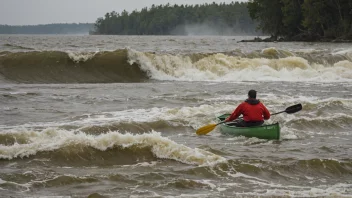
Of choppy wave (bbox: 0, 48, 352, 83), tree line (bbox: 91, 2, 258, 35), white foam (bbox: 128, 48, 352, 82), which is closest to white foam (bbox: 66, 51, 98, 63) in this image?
choppy wave (bbox: 0, 48, 352, 83)

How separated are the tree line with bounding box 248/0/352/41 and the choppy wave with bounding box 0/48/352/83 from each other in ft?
95.6

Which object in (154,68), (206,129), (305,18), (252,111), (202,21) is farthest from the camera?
(202,21)

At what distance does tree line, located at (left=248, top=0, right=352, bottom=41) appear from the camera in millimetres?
61875

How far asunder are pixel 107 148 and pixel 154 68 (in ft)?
64.4

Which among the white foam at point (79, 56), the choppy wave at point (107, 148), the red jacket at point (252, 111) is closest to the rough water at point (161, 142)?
the choppy wave at point (107, 148)

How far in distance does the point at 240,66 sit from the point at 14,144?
850 inches

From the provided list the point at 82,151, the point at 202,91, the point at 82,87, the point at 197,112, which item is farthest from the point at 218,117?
the point at 82,87

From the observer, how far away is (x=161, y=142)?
1174cm

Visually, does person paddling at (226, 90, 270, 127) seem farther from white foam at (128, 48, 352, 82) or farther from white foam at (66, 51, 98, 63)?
white foam at (66, 51, 98, 63)

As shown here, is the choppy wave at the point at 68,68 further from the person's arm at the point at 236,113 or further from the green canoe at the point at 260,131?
the green canoe at the point at 260,131

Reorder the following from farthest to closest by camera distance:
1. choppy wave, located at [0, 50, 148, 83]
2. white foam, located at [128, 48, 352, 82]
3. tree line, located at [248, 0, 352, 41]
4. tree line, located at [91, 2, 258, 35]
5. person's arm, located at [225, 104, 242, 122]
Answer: tree line, located at [91, 2, 258, 35] < tree line, located at [248, 0, 352, 41] < white foam, located at [128, 48, 352, 82] < choppy wave, located at [0, 50, 148, 83] < person's arm, located at [225, 104, 242, 122]

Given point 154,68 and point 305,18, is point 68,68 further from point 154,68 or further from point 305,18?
point 305,18

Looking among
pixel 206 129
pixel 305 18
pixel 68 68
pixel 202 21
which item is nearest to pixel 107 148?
pixel 206 129

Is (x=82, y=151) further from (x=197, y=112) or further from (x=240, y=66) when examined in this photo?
(x=240, y=66)
